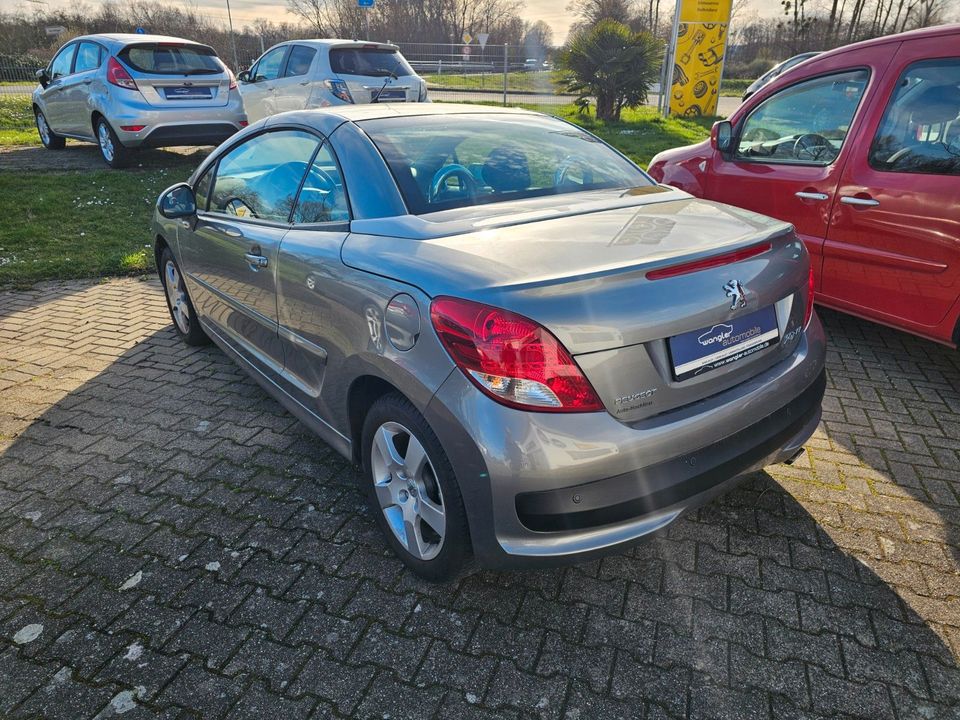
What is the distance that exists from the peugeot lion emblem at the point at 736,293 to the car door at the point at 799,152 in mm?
2427

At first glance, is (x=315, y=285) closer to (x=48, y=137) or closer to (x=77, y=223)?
(x=77, y=223)

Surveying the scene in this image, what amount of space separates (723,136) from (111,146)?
908 centimetres

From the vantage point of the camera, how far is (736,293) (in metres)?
2.10

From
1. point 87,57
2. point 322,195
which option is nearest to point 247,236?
point 322,195

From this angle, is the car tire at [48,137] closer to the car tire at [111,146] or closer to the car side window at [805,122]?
the car tire at [111,146]

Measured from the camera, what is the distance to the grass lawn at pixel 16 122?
42.5 ft

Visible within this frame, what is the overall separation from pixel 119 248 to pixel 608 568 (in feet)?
21.4

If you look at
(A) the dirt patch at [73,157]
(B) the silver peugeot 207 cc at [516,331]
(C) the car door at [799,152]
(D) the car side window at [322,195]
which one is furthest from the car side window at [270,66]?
(D) the car side window at [322,195]

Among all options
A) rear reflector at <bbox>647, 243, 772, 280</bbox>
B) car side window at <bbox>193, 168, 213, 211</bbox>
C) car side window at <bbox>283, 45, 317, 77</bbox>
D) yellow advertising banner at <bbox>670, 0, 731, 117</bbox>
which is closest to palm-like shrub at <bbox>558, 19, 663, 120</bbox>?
yellow advertising banner at <bbox>670, 0, 731, 117</bbox>

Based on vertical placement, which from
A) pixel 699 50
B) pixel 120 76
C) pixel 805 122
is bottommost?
pixel 805 122

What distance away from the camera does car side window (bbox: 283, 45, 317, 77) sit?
10.7 m

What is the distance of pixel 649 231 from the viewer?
2.30 meters

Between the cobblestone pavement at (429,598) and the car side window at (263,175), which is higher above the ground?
the car side window at (263,175)

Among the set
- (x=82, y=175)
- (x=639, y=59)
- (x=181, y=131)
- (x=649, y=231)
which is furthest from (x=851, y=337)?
(x=639, y=59)
